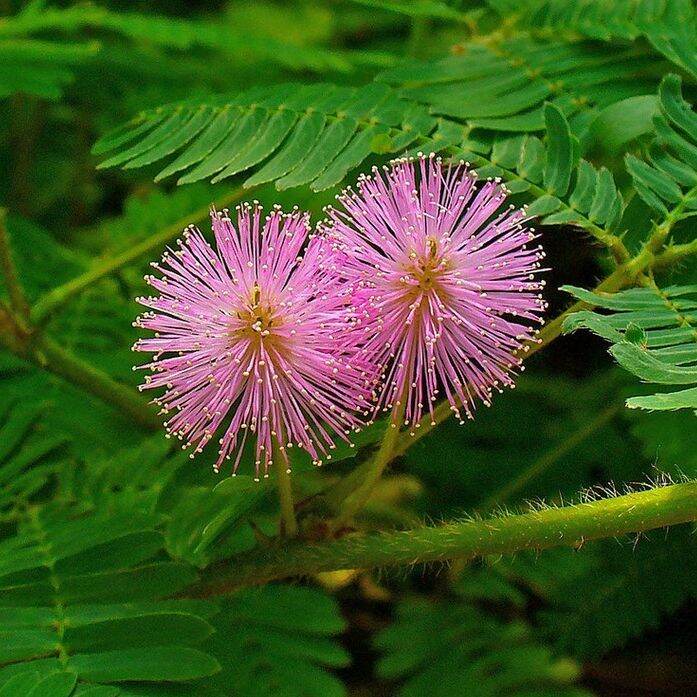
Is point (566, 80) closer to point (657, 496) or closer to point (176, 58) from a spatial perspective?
point (657, 496)

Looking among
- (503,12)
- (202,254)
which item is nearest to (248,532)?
(202,254)

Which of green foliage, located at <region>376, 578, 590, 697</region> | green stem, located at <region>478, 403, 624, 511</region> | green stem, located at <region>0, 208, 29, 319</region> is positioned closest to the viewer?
green stem, located at <region>0, 208, 29, 319</region>

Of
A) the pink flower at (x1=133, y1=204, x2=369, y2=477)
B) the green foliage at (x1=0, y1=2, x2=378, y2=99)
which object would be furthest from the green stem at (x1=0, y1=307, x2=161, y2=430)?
the pink flower at (x1=133, y1=204, x2=369, y2=477)

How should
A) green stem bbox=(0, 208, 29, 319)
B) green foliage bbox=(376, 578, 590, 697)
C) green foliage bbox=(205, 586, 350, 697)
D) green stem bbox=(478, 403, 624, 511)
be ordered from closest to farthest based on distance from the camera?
green foliage bbox=(205, 586, 350, 697) → green stem bbox=(0, 208, 29, 319) → green foliage bbox=(376, 578, 590, 697) → green stem bbox=(478, 403, 624, 511)

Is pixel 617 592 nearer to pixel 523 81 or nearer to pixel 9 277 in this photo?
pixel 523 81

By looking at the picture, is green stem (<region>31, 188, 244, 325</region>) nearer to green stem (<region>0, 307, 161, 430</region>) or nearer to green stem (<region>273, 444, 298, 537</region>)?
green stem (<region>0, 307, 161, 430</region>)

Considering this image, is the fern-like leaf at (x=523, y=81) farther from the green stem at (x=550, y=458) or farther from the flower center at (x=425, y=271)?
the green stem at (x=550, y=458)

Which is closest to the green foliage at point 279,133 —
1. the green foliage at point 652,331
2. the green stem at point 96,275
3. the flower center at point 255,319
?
the green stem at point 96,275
